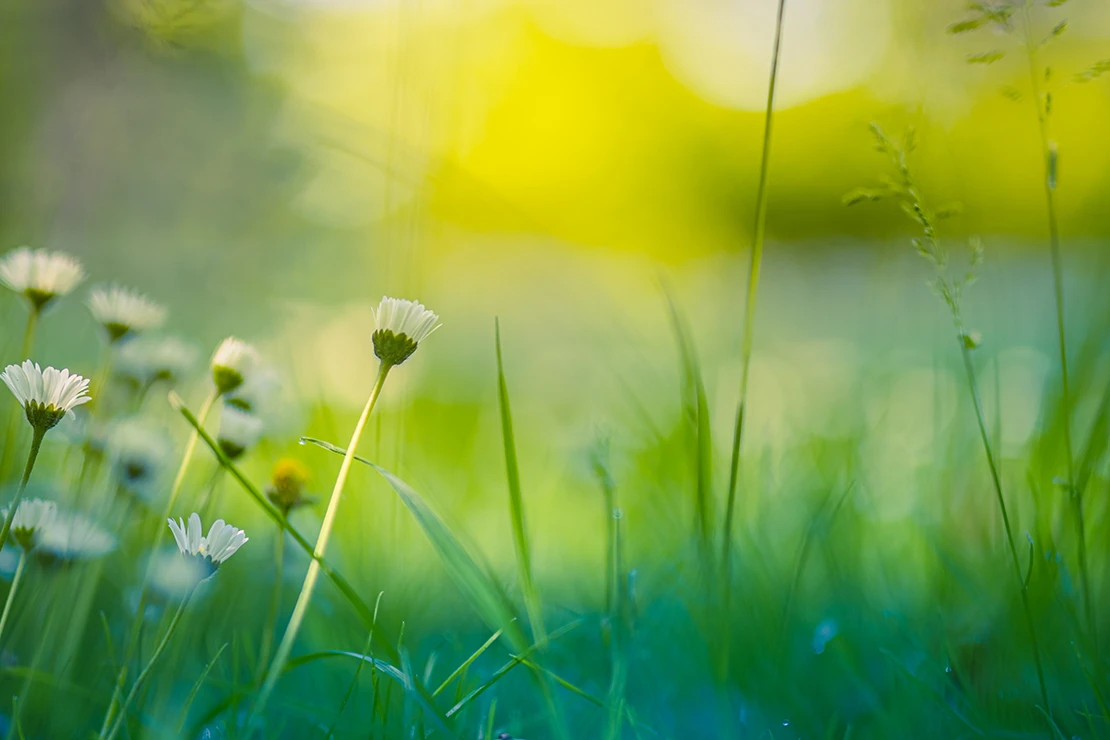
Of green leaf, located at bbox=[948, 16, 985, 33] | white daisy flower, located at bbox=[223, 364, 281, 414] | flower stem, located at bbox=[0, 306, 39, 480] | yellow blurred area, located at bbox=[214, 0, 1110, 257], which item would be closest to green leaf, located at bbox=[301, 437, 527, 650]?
white daisy flower, located at bbox=[223, 364, 281, 414]

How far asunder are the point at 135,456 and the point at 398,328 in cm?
35

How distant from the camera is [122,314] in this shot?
2.44ft

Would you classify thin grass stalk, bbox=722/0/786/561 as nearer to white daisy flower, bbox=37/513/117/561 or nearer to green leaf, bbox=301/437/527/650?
green leaf, bbox=301/437/527/650

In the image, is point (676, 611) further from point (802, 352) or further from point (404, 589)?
point (802, 352)

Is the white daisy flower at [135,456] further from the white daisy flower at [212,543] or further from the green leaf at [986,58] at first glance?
the green leaf at [986,58]

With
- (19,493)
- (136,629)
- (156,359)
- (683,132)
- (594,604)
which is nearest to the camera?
(19,493)

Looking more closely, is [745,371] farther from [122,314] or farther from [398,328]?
[122,314]

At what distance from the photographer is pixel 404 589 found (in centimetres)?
82

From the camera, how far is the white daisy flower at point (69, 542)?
1.82 ft

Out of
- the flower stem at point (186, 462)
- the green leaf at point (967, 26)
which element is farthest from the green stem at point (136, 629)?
the green leaf at point (967, 26)

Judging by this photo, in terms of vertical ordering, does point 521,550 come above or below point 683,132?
below

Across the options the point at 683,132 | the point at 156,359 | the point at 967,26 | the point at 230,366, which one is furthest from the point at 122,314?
the point at 683,132

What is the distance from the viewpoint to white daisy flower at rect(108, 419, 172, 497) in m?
0.69

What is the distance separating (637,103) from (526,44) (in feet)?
4.01
